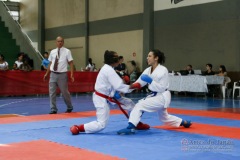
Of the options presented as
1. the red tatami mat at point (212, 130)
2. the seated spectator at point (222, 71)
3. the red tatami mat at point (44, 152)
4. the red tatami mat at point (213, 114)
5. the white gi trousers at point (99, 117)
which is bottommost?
the red tatami mat at point (213, 114)

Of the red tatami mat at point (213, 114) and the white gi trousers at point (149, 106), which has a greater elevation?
the white gi trousers at point (149, 106)

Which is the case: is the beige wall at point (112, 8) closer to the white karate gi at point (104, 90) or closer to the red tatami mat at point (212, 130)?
the red tatami mat at point (212, 130)

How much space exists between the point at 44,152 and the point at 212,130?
2.92 m

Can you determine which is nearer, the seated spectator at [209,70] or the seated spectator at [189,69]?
the seated spectator at [209,70]

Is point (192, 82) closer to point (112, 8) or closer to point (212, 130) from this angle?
point (112, 8)

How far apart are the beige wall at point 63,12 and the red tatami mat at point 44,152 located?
18.2m

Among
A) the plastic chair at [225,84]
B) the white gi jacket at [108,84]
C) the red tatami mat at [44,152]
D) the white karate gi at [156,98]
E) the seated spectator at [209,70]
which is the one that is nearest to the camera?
the red tatami mat at [44,152]

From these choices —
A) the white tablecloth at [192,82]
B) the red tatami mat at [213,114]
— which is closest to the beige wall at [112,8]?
the white tablecloth at [192,82]

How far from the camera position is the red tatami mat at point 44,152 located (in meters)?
3.85

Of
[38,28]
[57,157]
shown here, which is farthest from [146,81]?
[38,28]

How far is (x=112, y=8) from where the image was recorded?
20.2m

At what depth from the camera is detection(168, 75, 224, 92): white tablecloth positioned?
45.2ft

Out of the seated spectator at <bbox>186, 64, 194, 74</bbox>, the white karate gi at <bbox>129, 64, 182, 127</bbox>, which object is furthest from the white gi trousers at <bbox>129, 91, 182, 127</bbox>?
the seated spectator at <bbox>186, 64, 194, 74</bbox>

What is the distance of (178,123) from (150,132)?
0.58m
